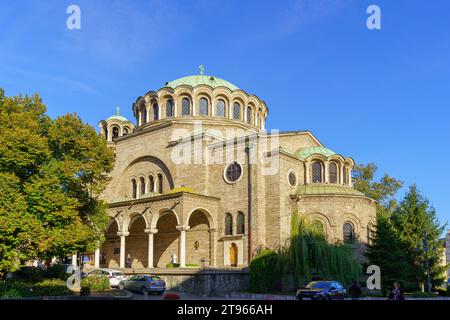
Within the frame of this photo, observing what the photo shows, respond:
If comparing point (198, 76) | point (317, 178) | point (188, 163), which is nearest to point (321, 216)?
point (317, 178)

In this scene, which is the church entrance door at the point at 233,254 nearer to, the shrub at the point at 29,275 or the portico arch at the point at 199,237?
the portico arch at the point at 199,237

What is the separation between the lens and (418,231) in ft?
101

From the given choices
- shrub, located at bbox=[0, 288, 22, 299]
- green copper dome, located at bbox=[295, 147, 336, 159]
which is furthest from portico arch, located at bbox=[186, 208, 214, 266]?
shrub, located at bbox=[0, 288, 22, 299]

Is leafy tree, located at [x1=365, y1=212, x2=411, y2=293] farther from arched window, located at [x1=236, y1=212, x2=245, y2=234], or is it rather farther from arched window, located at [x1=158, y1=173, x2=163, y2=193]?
arched window, located at [x1=158, y1=173, x2=163, y2=193]

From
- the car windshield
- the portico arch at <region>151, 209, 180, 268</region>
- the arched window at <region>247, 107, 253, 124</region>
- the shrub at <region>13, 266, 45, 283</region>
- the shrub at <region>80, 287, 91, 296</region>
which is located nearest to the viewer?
the car windshield

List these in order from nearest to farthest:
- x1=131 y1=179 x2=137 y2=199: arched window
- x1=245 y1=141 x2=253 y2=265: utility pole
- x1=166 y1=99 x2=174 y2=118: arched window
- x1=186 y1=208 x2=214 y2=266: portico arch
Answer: x1=245 y1=141 x2=253 y2=265: utility pole
x1=186 y1=208 x2=214 y2=266: portico arch
x1=131 y1=179 x2=137 y2=199: arched window
x1=166 y1=99 x2=174 y2=118: arched window

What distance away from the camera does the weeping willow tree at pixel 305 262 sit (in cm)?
2542

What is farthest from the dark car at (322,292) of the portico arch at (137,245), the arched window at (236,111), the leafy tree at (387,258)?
the arched window at (236,111)

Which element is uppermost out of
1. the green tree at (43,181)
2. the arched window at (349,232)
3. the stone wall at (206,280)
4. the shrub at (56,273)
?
the green tree at (43,181)

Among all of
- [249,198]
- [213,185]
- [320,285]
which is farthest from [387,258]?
[213,185]

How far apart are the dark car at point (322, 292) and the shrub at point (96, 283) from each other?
10.3 metres

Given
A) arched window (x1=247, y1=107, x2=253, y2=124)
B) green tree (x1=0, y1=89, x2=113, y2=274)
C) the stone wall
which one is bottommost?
the stone wall

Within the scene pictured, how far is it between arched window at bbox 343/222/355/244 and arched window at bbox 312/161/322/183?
397 centimetres

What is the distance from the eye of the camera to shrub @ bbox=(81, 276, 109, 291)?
24.0 meters
